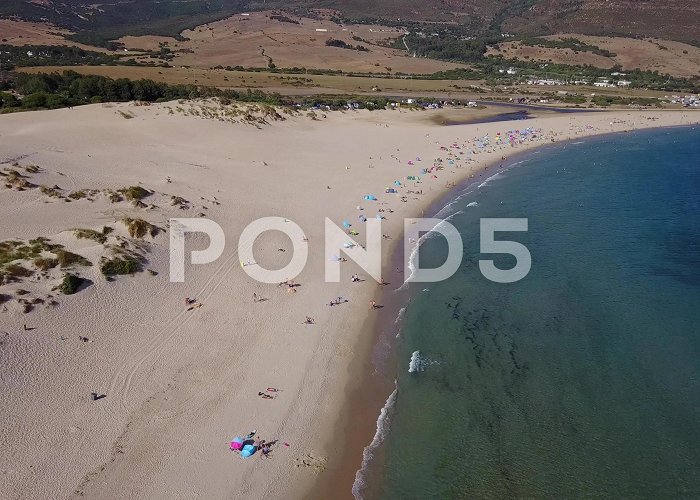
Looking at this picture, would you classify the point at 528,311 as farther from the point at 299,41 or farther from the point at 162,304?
the point at 299,41

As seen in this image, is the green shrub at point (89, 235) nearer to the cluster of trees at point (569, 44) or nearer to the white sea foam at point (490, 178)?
the white sea foam at point (490, 178)

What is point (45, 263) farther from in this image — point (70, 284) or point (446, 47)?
point (446, 47)

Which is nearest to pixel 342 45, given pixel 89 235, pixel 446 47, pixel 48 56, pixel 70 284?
pixel 446 47

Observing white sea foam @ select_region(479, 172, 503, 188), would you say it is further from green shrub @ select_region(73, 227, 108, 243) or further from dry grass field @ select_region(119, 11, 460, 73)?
dry grass field @ select_region(119, 11, 460, 73)

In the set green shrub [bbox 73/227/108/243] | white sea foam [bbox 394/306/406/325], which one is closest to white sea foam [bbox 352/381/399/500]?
white sea foam [bbox 394/306/406/325]

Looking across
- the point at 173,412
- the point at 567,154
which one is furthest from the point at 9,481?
the point at 567,154
